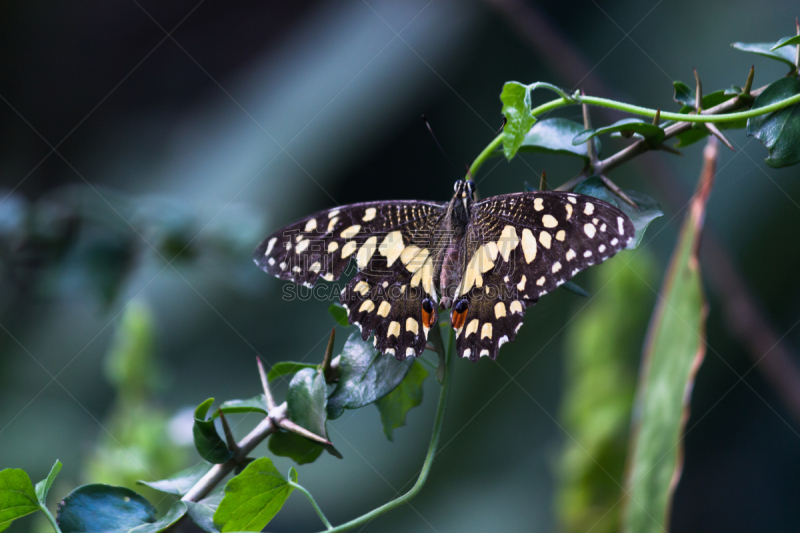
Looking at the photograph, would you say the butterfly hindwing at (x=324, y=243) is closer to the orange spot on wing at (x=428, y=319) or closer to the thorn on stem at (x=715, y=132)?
the orange spot on wing at (x=428, y=319)

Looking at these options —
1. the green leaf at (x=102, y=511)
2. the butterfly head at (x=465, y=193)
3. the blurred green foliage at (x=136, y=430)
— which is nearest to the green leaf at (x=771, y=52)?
the butterfly head at (x=465, y=193)

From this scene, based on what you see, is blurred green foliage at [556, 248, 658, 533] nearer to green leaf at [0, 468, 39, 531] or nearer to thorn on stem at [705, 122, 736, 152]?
thorn on stem at [705, 122, 736, 152]

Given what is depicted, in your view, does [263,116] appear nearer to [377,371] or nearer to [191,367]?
[191,367]

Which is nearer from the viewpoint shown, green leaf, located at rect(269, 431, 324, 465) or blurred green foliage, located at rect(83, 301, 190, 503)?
green leaf, located at rect(269, 431, 324, 465)

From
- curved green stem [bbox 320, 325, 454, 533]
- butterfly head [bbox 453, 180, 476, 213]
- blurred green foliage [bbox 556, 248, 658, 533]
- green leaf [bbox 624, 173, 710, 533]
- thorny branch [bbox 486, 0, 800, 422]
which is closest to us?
curved green stem [bbox 320, 325, 454, 533]

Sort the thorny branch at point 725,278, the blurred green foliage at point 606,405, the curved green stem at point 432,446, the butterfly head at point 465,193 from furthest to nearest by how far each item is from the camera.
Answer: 1. the blurred green foliage at point 606,405
2. the thorny branch at point 725,278
3. the butterfly head at point 465,193
4. the curved green stem at point 432,446

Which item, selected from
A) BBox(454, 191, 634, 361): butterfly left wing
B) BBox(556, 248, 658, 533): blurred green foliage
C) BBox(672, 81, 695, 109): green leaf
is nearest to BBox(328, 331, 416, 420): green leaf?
BBox(454, 191, 634, 361): butterfly left wing
